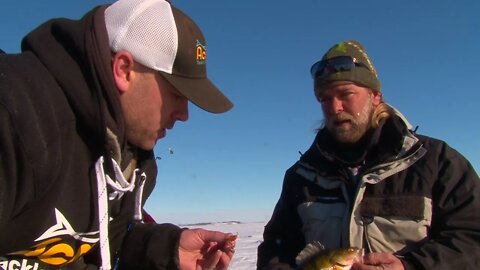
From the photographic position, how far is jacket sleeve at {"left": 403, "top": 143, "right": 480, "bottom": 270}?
3.17 meters

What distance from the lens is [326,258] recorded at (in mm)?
3344

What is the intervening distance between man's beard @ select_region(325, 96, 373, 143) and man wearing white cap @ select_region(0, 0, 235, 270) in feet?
5.58

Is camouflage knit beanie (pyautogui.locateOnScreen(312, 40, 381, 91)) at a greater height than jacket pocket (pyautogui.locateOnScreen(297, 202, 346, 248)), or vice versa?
camouflage knit beanie (pyautogui.locateOnScreen(312, 40, 381, 91))

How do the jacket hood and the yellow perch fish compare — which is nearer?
the jacket hood

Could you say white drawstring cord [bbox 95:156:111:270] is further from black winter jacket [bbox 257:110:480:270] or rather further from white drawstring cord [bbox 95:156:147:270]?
black winter jacket [bbox 257:110:480:270]

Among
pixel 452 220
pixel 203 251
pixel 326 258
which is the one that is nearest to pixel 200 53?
pixel 203 251

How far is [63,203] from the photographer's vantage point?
6.57ft

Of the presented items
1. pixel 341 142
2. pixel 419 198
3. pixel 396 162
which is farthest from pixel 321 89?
pixel 419 198

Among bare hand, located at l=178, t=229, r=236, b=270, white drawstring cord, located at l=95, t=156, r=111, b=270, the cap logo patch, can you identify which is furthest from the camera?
bare hand, located at l=178, t=229, r=236, b=270

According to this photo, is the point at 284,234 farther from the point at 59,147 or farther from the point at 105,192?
the point at 59,147

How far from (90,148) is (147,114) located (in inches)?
14.5

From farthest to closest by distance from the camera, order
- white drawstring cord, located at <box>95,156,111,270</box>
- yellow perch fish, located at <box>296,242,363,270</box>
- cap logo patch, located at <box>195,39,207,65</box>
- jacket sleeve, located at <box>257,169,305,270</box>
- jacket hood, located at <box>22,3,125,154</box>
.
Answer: jacket sleeve, located at <box>257,169,305,270</box> < yellow perch fish, located at <box>296,242,363,270</box> < cap logo patch, located at <box>195,39,207,65</box> < white drawstring cord, located at <box>95,156,111,270</box> < jacket hood, located at <box>22,3,125,154</box>

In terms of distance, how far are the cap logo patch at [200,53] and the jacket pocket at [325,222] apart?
1.83 meters

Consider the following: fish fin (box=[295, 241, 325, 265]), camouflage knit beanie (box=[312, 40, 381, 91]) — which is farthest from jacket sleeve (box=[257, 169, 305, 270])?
camouflage knit beanie (box=[312, 40, 381, 91])
